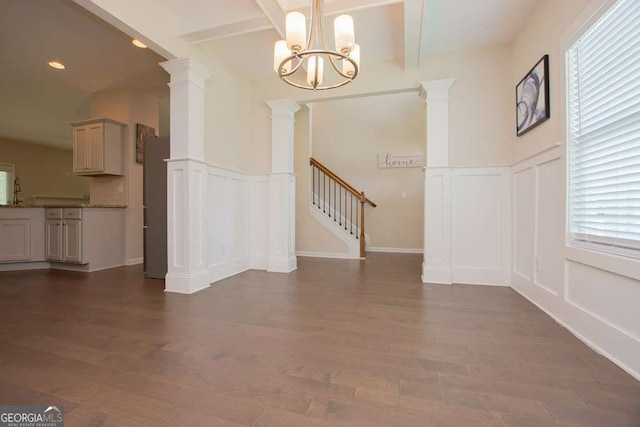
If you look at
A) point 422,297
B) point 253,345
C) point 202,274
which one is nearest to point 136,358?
point 253,345

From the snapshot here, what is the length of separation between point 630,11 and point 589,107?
509mm

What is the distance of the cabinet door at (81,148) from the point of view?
13.9ft

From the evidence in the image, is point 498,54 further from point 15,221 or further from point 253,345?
point 15,221

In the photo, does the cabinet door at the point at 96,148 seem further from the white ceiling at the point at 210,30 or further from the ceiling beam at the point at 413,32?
the ceiling beam at the point at 413,32

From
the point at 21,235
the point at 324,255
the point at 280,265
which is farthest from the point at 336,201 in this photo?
the point at 21,235

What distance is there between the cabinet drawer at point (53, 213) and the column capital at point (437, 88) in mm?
5109

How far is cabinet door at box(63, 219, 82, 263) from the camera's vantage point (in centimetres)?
378

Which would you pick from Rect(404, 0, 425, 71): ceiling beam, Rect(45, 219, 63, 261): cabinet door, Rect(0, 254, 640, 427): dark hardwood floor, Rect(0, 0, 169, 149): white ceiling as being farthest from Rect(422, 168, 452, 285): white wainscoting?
Rect(45, 219, 63, 261): cabinet door

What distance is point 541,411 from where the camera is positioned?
1.11 meters

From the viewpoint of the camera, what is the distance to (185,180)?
2.79m

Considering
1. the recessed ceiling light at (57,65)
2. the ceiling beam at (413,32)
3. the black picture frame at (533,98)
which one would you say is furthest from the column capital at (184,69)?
the black picture frame at (533,98)

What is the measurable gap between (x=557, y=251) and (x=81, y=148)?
6.02 metres

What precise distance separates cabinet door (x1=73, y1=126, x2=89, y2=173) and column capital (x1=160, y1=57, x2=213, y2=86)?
Answer: 249cm

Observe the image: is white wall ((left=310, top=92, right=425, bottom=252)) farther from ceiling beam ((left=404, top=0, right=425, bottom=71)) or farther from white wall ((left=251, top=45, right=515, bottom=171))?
ceiling beam ((left=404, top=0, right=425, bottom=71))
